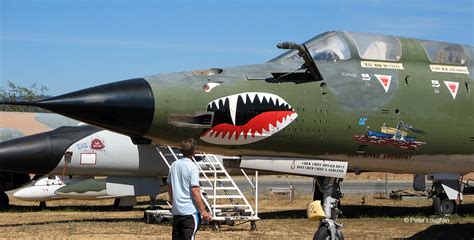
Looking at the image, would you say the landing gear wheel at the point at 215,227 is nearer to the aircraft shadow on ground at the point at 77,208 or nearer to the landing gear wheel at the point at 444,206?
the landing gear wheel at the point at 444,206

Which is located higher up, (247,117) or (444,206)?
(247,117)

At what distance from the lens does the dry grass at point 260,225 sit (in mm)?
12500

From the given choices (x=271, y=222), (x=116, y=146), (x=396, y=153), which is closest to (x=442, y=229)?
(x=396, y=153)

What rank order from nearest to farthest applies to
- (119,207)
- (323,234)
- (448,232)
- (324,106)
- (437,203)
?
(323,234) → (324,106) → (448,232) → (437,203) → (119,207)

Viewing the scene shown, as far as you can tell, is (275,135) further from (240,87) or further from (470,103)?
(470,103)

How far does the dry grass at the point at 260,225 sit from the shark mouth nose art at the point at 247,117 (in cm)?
249

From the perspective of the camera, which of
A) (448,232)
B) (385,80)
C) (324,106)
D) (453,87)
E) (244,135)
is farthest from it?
(448,232)

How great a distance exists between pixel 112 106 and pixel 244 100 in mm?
1843

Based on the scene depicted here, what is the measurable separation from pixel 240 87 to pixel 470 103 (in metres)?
3.90

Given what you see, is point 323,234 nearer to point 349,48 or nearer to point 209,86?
point 209,86

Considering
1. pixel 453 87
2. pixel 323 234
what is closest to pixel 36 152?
pixel 323 234

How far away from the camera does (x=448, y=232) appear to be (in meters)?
12.4

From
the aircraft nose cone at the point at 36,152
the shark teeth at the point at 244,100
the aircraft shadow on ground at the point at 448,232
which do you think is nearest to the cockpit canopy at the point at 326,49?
the shark teeth at the point at 244,100

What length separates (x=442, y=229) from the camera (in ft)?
42.1
